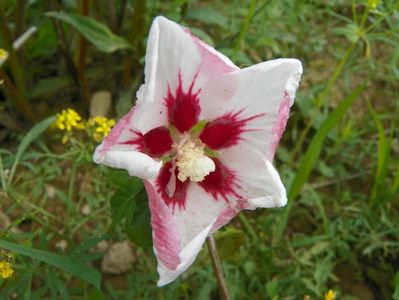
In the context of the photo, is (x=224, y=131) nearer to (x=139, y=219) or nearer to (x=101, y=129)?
(x=139, y=219)

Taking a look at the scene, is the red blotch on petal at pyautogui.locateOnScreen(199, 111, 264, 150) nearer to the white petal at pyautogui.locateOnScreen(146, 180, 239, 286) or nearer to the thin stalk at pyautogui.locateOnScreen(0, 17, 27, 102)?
the white petal at pyautogui.locateOnScreen(146, 180, 239, 286)

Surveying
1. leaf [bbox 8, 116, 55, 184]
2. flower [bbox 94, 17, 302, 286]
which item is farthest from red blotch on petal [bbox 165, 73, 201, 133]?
leaf [bbox 8, 116, 55, 184]

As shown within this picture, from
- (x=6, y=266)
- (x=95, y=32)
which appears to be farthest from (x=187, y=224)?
(x=95, y=32)

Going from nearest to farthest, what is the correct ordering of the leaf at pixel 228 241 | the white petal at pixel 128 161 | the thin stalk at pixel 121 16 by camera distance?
the white petal at pixel 128 161 → the leaf at pixel 228 241 → the thin stalk at pixel 121 16

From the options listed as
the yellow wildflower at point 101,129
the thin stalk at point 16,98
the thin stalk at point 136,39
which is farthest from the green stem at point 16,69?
the yellow wildflower at point 101,129

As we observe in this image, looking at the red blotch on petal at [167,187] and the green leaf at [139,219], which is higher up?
the red blotch on petal at [167,187]

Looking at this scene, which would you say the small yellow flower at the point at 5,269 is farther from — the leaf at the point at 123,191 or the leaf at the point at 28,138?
the leaf at the point at 28,138

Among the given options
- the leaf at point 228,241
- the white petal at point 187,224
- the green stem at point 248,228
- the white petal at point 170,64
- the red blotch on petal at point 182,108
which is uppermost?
the white petal at point 170,64

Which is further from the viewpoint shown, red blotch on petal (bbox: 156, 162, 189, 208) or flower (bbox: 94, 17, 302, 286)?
red blotch on petal (bbox: 156, 162, 189, 208)
